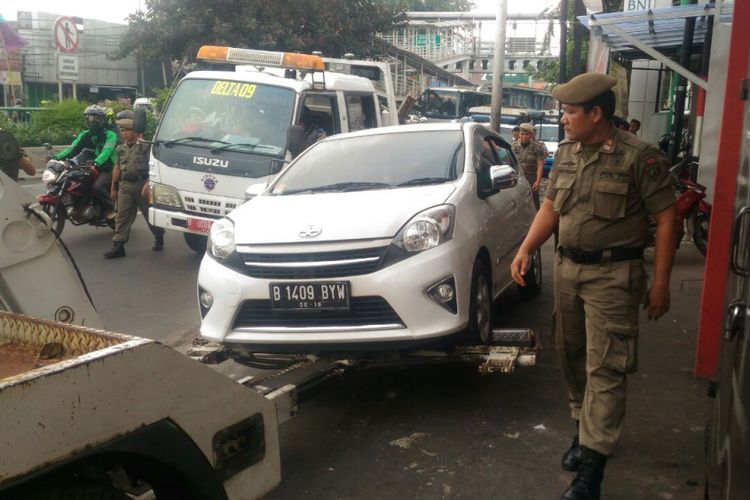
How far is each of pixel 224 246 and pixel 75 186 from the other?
601 centimetres

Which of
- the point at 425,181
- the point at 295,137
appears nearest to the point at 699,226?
the point at 295,137

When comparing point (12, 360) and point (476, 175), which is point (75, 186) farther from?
point (12, 360)

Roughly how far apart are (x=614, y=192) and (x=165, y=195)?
645 cm

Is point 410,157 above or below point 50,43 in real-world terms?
below

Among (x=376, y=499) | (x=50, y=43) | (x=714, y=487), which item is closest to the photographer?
(x=714, y=487)

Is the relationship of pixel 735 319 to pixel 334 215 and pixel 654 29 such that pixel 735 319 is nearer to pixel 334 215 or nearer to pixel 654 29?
pixel 334 215

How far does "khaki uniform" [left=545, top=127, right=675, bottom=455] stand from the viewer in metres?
3.48

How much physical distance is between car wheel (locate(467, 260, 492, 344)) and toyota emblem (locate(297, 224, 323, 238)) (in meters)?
0.94

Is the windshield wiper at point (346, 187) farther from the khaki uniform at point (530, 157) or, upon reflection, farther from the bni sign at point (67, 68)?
the bni sign at point (67, 68)

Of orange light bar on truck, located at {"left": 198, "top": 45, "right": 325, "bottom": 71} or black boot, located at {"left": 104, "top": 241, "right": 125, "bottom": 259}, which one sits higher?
orange light bar on truck, located at {"left": 198, "top": 45, "right": 325, "bottom": 71}

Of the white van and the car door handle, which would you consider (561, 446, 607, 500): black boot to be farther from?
the white van

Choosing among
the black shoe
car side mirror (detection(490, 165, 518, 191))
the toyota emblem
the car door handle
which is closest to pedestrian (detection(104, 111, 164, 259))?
car side mirror (detection(490, 165, 518, 191))

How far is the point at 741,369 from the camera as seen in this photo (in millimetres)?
2225

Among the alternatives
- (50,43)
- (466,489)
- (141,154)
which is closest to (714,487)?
(466,489)
